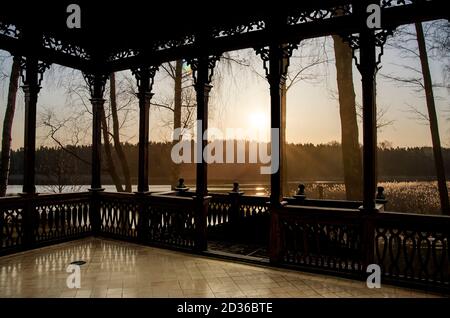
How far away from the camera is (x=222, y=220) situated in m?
9.80

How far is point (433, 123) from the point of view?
11891 millimetres

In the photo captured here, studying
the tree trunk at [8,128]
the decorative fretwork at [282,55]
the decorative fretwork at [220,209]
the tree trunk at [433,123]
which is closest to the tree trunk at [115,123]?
the tree trunk at [8,128]

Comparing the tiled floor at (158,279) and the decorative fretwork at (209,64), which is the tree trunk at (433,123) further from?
the decorative fretwork at (209,64)

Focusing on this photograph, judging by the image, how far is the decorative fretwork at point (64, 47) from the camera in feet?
23.8

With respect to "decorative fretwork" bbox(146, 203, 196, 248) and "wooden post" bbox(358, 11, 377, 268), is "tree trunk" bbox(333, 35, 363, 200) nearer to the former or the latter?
"wooden post" bbox(358, 11, 377, 268)

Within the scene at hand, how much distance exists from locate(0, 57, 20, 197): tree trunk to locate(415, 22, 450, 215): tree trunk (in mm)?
13856

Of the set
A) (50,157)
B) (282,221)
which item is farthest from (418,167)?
(282,221)

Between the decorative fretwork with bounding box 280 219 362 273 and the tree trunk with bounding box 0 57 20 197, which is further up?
the tree trunk with bounding box 0 57 20 197

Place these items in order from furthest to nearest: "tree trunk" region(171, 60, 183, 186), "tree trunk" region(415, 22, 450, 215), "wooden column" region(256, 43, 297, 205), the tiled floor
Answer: "tree trunk" region(171, 60, 183, 186)
"tree trunk" region(415, 22, 450, 215)
"wooden column" region(256, 43, 297, 205)
the tiled floor

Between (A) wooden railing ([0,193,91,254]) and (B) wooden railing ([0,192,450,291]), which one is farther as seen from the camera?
(A) wooden railing ([0,193,91,254])

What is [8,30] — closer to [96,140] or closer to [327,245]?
[96,140]

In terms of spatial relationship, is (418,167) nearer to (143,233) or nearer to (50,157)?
(50,157)

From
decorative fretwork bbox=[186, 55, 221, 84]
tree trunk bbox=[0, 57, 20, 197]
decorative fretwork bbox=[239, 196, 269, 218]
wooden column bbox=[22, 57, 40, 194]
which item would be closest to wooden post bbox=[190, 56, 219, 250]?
decorative fretwork bbox=[186, 55, 221, 84]

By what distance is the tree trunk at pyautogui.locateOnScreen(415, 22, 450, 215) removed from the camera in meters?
11.5
